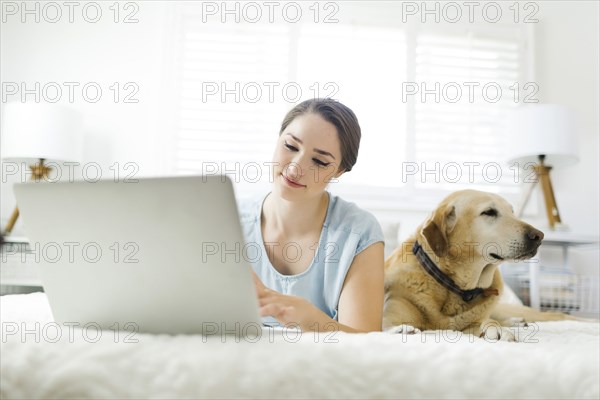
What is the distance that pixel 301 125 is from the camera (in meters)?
1.25

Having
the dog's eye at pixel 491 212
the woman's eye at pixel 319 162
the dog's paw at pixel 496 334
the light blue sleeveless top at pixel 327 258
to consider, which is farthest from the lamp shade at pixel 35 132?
the dog's paw at pixel 496 334

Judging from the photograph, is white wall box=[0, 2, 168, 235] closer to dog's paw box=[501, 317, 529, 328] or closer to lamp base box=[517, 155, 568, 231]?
lamp base box=[517, 155, 568, 231]

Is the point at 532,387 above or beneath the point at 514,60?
beneath

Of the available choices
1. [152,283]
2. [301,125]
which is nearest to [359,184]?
[301,125]

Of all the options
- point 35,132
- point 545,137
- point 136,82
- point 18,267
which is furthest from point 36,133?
point 545,137

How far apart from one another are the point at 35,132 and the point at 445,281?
2160 mm

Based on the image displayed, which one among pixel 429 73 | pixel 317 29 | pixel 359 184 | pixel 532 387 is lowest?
pixel 532 387

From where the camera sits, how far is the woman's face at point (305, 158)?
121 cm

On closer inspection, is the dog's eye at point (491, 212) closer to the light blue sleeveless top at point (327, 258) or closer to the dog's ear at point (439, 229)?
the dog's ear at point (439, 229)

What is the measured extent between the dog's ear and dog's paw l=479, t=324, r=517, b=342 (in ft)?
0.76

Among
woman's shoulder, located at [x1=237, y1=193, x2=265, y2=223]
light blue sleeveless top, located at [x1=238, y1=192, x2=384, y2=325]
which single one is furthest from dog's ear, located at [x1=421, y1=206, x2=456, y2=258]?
woman's shoulder, located at [x1=237, y1=193, x2=265, y2=223]

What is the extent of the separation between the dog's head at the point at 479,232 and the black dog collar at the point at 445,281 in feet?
0.10

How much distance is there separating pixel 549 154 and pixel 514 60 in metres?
0.84

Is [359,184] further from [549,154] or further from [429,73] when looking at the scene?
[549,154]
